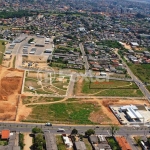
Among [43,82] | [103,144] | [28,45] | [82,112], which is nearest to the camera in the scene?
[103,144]

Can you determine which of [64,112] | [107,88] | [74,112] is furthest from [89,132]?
[107,88]

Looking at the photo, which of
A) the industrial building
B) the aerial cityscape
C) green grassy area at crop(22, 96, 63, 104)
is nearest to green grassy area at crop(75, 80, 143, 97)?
the aerial cityscape

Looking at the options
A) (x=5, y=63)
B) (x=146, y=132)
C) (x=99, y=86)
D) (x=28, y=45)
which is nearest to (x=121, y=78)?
(x=99, y=86)

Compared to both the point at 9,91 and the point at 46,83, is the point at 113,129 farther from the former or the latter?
the point at 9,91

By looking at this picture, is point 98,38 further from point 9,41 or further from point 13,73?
point 13,73

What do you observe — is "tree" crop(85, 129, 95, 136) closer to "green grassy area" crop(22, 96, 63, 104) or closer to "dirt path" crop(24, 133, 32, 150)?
"dirt path" crop(24, 133, 32, 150)
